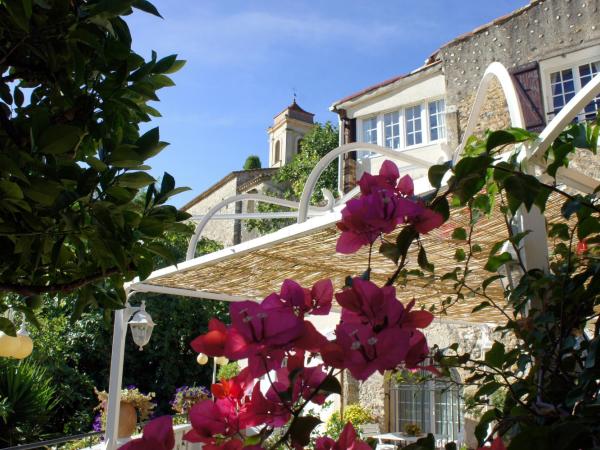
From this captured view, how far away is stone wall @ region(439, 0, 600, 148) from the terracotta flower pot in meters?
7.00

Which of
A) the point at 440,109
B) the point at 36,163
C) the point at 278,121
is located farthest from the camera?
the point at 278,121

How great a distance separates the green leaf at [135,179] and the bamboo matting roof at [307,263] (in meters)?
1.72

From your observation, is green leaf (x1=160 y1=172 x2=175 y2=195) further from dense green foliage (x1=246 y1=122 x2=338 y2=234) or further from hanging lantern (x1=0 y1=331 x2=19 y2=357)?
dense green foliage (x1=246 y1=122 x2=338 y2=234)

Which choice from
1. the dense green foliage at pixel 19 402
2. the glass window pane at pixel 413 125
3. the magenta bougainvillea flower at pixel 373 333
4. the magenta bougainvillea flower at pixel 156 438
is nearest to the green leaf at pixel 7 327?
the magenta bougainvillea flower at pixel 156 438

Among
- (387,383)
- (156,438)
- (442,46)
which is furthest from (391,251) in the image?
(442,46)

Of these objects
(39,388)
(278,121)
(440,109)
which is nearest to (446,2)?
(440,109)

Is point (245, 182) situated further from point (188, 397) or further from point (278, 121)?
point (278, 121)

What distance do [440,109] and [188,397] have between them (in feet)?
24.0

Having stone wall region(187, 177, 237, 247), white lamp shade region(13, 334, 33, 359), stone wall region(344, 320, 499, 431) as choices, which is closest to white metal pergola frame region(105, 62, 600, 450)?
white lamp shade region(13, 334, 33, 359)

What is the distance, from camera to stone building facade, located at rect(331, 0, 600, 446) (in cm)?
924

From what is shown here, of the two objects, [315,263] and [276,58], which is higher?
[276,58]

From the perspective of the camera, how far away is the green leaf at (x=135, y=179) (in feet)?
3.38

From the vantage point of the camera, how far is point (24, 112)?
3.51ft

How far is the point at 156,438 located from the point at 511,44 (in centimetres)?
1094
